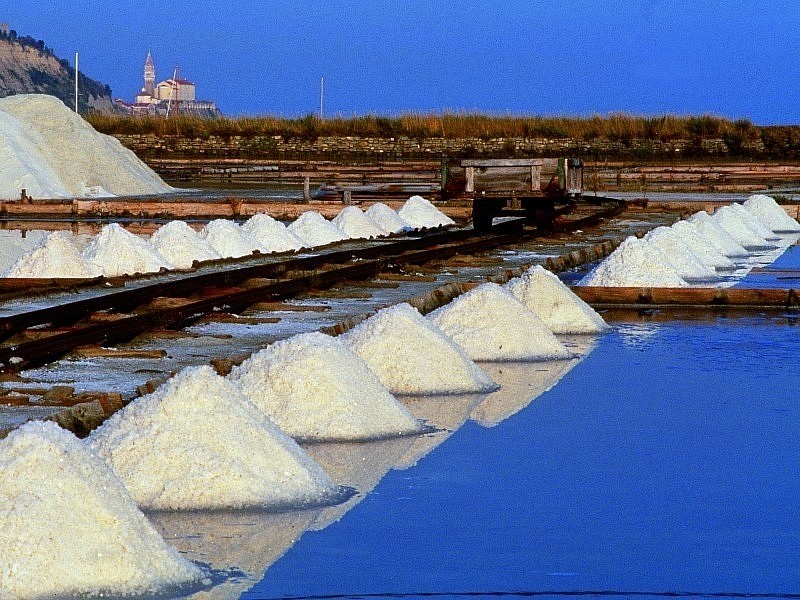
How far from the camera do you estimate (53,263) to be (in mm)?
14281

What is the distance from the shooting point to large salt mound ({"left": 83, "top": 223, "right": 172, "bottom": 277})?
49.8 ft

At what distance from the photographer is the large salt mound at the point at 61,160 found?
3291cm

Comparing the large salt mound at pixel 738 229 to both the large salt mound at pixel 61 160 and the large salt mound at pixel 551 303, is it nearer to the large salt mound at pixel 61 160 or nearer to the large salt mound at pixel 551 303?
the large salt mound at pixel 551 303

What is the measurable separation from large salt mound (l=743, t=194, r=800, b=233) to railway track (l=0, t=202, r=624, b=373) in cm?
792

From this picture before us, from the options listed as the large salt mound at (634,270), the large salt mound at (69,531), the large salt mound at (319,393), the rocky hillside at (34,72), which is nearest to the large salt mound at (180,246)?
the large salt mound at (634,270)

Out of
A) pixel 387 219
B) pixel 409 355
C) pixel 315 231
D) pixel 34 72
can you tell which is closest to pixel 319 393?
pixel 409 355

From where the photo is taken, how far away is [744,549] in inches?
217

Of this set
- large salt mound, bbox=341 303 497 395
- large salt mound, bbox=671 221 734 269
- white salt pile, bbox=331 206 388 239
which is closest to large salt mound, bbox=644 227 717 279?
large salt mound, bbox=671 221 734 269

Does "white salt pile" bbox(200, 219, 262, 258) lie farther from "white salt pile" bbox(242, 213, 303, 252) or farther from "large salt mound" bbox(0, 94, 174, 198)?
"large salt mound" bbox(0, 94, 174, 198)

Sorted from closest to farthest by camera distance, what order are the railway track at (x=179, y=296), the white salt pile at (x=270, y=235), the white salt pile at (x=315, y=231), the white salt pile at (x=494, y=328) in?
the railway track at (x=179, y=296)
the white salt pile at (x=494, y=328)
the white salt pile at (x=270, y=235)
the white salt pile at (x=315, y=231)

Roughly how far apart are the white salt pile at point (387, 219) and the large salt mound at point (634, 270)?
764 cm

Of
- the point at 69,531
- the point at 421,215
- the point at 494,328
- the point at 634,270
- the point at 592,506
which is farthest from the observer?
the point at 421,215

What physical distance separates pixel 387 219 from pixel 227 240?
489 centimetres

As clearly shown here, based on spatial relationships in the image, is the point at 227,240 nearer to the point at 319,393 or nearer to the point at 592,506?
the point at 319,393
